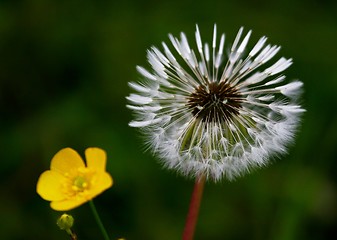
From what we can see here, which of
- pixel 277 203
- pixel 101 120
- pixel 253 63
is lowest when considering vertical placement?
pixel 277 203

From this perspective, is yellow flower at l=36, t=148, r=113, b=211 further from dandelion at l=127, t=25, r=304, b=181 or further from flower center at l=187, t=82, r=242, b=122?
flower center at l=187, t=82, r=242, b=122

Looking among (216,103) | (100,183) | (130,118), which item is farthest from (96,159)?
(130,118)

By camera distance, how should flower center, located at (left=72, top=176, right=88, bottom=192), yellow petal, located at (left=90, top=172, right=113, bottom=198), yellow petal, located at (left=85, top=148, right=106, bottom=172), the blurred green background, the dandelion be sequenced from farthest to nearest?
the blurred green background < the dandelion < flower center, located at (left=72, top=176, right=88, bottom=192) < yellow petal, located at (left=85, top=148, right=106, bottom=172) < yellow petal, located at (left=90, top=172, right=113, bottom=198)

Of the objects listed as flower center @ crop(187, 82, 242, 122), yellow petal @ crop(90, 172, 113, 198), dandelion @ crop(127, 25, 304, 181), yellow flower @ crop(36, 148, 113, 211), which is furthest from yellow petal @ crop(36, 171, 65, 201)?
flower center @ crop(187, 82, 242, 122)

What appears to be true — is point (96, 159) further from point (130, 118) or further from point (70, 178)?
point (130, 118)

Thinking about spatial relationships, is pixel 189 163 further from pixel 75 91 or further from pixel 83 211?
pixel 75 91
